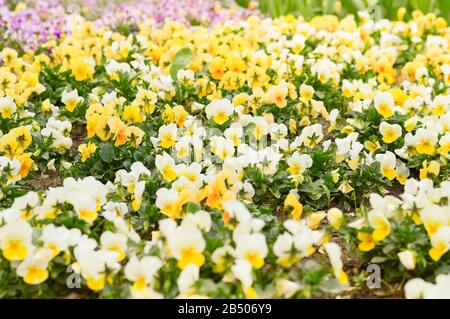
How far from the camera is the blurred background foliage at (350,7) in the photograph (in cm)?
661

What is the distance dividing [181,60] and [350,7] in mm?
2682

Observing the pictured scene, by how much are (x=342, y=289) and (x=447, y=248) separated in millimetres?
386

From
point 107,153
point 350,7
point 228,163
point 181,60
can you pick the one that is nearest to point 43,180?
point 107,153

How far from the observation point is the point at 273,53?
5164mm

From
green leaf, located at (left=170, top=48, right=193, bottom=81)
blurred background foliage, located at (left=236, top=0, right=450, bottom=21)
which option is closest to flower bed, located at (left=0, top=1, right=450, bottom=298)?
green leaf, located at (left=170, top=48, right=193, bottom=81)

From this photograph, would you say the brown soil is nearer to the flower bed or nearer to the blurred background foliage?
the flower bed

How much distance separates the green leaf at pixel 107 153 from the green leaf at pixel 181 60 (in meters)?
1.27

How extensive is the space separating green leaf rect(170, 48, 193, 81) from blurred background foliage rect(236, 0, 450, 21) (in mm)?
2257

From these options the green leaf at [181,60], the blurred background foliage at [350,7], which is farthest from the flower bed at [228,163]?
the blurred background foliage at [350,7]

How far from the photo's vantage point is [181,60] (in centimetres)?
485

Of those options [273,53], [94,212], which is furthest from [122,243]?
[273,53]

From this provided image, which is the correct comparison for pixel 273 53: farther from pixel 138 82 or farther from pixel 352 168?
pixel 352 168

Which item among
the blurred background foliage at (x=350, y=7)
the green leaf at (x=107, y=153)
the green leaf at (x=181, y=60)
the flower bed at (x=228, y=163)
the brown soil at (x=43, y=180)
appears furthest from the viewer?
the blurred background foliage at (x=350, y=7)

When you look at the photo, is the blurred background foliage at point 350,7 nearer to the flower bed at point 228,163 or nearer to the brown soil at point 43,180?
the flower bed at point 228,163
